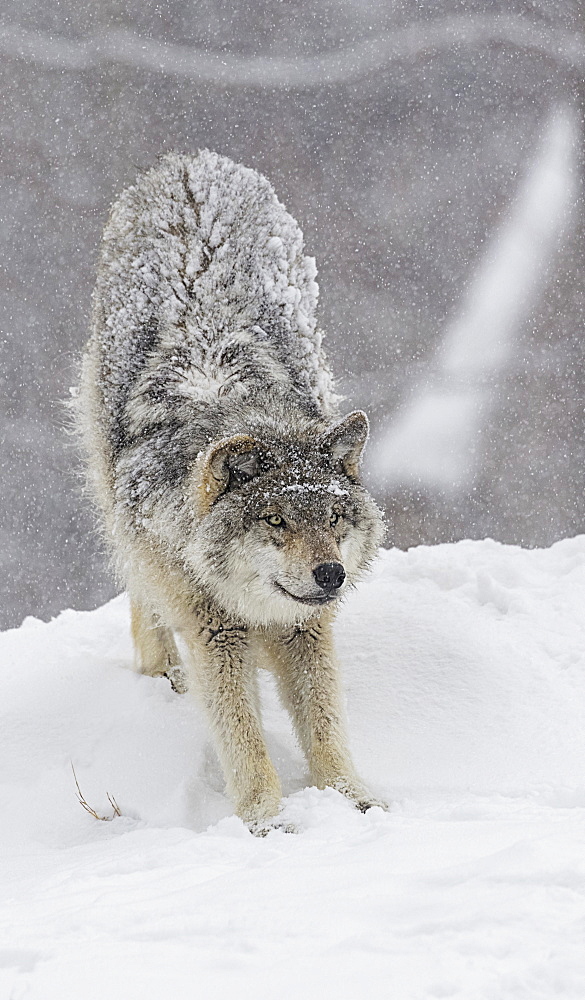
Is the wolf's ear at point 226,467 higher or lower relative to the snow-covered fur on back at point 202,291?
lower

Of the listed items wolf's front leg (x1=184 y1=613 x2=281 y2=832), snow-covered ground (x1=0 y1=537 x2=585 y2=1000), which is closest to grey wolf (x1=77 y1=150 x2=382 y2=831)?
wolf's front leg (x1=184 y1=613 x2=281 y2=832)

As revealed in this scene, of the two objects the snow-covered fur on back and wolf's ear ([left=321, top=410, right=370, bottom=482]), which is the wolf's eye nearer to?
wolf's ear ([left=321, top=410, right=370, bottom=482])

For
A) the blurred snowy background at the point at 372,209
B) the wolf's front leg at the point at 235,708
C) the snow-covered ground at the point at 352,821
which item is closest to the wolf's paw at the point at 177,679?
the snow-covered ground at the point at 352,821

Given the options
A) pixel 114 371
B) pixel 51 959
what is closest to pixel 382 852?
pixel 51 959

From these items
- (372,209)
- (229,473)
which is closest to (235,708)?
(229,473)

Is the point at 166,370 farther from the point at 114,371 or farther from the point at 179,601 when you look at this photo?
the point at 179,601

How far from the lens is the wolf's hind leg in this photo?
196 inches

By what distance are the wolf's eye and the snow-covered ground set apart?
1007mm

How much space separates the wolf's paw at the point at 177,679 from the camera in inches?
184

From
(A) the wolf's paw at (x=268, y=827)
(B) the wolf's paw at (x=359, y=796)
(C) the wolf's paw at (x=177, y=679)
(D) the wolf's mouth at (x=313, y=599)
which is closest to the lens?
(A) the wolf's paw at (x=268, y=827)

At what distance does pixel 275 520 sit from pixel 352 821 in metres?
1.19

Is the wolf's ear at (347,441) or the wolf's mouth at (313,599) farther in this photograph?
the wolf's ear at (347,441)

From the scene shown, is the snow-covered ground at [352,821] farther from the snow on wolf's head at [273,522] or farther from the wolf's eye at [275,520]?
the wolf's eye at [275,520]

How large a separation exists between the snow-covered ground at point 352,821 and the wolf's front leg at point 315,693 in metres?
0.17
